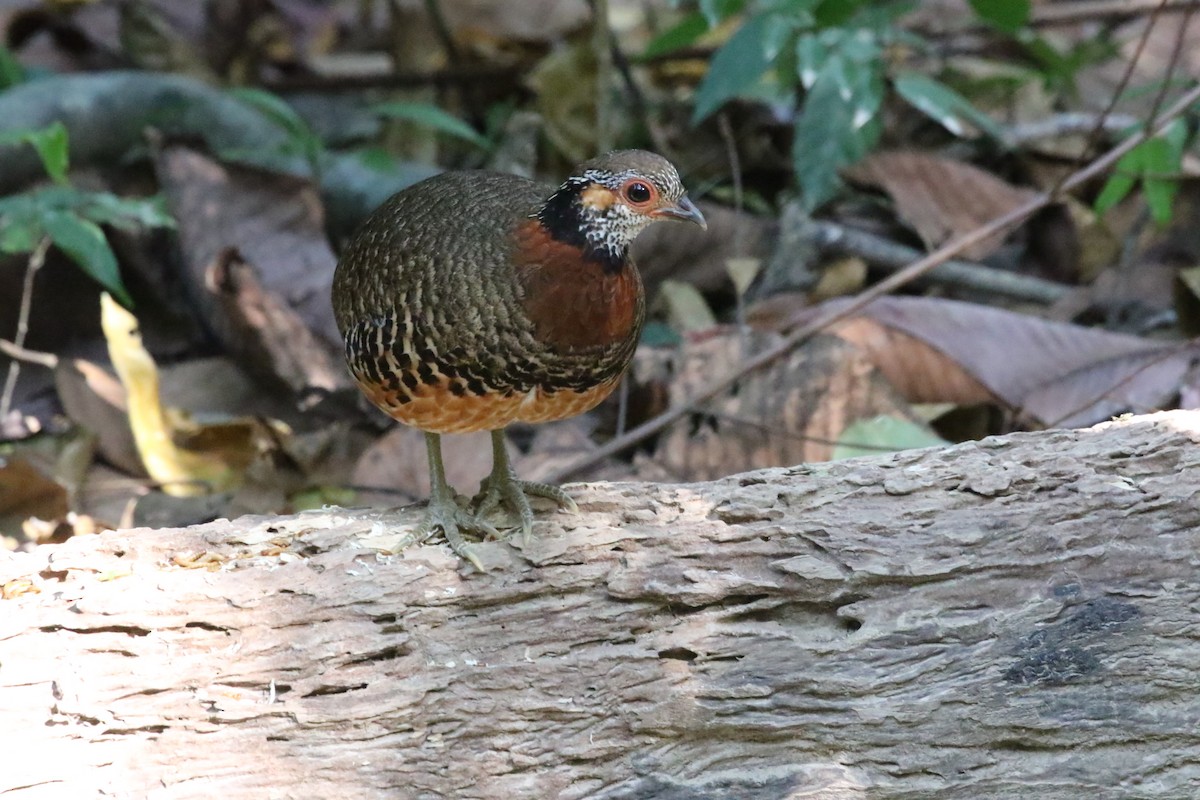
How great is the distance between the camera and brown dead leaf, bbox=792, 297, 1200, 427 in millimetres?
4438

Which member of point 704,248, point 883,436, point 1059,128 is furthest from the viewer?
point 1059,128

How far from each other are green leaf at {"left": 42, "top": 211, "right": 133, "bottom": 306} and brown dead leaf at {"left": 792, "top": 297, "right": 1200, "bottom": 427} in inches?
103

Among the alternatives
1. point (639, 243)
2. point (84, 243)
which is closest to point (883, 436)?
point (639, 243)

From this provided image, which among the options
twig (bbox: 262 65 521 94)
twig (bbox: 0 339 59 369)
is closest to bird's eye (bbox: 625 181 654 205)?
twig (bbox: 0 339 59 369)

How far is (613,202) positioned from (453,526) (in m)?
0.86

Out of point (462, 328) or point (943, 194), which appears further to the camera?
point (943, 194)

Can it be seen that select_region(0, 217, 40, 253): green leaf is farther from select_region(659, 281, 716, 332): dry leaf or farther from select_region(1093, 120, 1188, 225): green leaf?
select_region(1093, 120, 1188, 225): green leaf

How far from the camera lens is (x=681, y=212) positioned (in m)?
2.97

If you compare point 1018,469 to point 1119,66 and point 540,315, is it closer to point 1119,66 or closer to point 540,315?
point 540,315

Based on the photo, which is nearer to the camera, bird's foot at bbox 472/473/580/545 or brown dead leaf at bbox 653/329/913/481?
bird's foot at bbox 472/473/580/545

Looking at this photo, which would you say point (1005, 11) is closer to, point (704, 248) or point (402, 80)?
point (704, 248)

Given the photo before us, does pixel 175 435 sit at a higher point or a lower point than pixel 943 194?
lower

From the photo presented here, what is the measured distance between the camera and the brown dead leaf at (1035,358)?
14.6 feet

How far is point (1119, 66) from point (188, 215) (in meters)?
5.92
